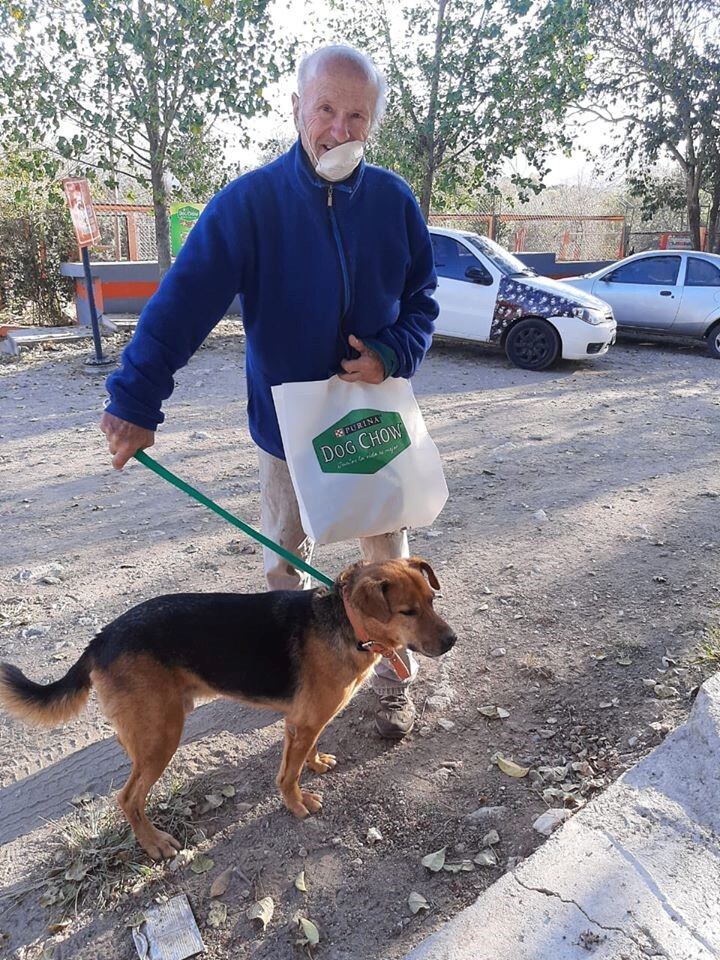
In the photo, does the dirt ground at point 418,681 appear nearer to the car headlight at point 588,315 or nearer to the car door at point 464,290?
the car headlight at point 588,315

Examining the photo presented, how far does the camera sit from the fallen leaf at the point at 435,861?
240 cm

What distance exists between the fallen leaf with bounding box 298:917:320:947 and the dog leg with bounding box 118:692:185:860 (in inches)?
21.0

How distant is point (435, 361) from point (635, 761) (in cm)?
853

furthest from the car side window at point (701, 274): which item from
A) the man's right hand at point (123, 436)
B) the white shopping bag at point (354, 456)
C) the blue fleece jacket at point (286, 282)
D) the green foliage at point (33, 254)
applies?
the man's right hand at point (123, 436)

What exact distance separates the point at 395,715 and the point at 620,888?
120cm

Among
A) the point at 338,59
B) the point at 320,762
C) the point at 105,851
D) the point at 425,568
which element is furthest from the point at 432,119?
the point at 105,851

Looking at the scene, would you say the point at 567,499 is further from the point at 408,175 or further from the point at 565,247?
the point at 565,247

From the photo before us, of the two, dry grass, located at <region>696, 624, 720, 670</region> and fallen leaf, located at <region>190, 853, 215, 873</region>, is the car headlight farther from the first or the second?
fallen leaf, located at <region>190, 853, 215, 873</region>

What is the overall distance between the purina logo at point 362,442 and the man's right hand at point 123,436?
602 mm

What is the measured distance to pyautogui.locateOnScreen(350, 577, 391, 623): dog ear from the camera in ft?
8.17

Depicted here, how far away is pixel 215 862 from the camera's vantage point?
2453 mm

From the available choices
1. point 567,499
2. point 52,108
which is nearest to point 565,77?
point 52,108

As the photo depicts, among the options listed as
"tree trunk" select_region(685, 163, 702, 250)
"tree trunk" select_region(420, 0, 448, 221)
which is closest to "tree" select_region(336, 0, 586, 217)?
"tree trunk" select_region(420, 0, 448, 221)

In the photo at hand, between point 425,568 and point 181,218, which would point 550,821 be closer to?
point 425,568
